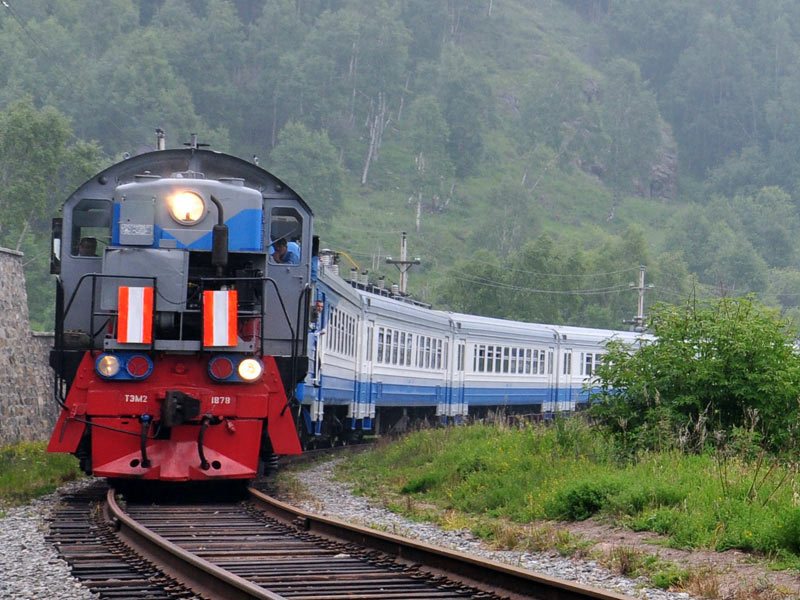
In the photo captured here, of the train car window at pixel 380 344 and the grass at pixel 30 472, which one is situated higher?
the train car window at pixel 380 344

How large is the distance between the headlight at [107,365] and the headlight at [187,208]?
150 cm

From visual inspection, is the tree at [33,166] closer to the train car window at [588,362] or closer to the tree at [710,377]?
the train car window at [588,362]

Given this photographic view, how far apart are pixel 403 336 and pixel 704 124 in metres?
122

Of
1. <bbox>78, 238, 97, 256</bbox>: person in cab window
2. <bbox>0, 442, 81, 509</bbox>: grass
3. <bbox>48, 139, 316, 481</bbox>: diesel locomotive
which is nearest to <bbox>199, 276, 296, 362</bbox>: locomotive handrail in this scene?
<bbox>48, 139, 316, 481</bbox>: diesel locomotive

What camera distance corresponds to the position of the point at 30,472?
1508 cm

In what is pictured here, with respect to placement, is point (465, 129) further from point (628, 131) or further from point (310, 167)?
point (310, 167)

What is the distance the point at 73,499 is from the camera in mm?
12922

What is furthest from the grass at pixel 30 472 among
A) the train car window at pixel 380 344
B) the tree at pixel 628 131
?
the tree at pixel 628 131

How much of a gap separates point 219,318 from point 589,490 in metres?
3.80

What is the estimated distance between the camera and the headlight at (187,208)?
483 inches

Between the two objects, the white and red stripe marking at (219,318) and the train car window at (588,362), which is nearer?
the white and red stripe marking at (219,318)

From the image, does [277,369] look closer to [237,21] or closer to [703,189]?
[237,21]

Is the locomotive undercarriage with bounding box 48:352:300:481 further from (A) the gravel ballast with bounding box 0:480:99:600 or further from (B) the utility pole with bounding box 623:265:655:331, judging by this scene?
(B) the utility pole with bounding box 623:265:655:331

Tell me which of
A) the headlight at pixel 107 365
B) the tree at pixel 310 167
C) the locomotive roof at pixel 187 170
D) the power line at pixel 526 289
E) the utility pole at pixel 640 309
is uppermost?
Result: the tree at pixel 310 167
